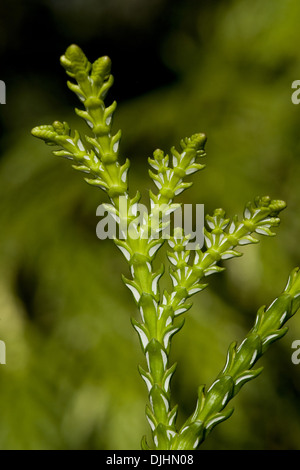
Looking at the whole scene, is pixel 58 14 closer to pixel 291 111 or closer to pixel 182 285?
pixel 291 111

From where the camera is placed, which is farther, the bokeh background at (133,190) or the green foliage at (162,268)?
the bokeh background at (133,190)

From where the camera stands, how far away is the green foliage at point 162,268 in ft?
0.79

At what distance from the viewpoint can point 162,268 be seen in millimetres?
241

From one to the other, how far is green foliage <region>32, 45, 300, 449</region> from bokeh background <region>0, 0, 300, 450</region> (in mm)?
154

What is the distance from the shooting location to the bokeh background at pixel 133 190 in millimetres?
398

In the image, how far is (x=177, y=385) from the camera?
0.40m

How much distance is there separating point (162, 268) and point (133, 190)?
23 cm

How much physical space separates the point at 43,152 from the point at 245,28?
0.25 metres

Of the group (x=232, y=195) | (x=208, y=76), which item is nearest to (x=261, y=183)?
(x=232, y=195)

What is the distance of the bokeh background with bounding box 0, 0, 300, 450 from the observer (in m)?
0.40

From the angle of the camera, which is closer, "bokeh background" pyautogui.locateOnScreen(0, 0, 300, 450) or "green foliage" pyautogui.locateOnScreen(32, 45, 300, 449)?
"green foliage" pyautogui.locateOnScreen(32, 45, 300, 449)

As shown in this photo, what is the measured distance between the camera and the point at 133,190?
460 millimetres

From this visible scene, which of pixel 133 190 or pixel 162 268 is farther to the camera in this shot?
pixel 133 190

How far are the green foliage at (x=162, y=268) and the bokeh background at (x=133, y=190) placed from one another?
0.50 ft
